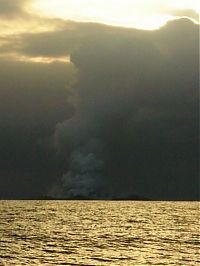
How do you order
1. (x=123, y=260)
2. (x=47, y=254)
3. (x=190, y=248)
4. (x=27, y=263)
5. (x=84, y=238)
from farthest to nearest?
1. (x=84, y=238)
2. (x=190, y=248)
3. (x=47, y=254)
4. (x=123, y=260)
5. (x=27, y=263)

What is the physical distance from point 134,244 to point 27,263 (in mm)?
34126

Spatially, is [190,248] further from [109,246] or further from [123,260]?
[123,260]

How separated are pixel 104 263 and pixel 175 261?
10.9 metres

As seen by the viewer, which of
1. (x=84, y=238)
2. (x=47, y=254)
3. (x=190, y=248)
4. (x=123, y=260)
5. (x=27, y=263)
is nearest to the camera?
(x=27, y=263)

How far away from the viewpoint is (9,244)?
347ft

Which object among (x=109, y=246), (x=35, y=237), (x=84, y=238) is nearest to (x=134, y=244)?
(x=109, y=246)

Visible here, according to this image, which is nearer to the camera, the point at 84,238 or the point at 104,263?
the point at 104,263

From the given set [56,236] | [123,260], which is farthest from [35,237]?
[123,260]

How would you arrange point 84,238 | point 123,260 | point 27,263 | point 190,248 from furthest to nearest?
point 84,238 → point 190,248 → point 123,260 → point 27,263

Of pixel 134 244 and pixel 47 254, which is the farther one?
pixel 134 244

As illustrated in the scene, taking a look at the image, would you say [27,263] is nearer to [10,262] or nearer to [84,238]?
A: [10,262]

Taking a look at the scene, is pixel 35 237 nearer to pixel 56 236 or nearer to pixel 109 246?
pixel 56 236


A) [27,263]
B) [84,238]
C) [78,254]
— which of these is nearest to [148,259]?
[78,254]

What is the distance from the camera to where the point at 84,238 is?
122812 millimetres
